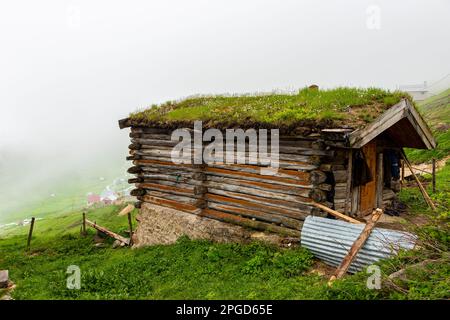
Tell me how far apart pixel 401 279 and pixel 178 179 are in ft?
28.2

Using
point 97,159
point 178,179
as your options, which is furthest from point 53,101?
point 178,179

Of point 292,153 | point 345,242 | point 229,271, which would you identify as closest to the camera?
point 345,242

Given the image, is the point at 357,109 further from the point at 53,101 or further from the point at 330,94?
the point at 53,101

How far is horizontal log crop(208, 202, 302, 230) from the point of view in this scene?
985cm

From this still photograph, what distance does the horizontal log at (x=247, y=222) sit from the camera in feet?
32.3

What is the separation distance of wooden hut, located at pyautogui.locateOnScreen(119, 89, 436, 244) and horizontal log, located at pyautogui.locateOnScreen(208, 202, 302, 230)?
0.09ft

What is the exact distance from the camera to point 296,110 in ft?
32.4

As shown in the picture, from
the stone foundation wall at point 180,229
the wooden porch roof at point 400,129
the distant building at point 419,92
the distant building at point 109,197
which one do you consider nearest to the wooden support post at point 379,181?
the wooden porch roof at point 400,129

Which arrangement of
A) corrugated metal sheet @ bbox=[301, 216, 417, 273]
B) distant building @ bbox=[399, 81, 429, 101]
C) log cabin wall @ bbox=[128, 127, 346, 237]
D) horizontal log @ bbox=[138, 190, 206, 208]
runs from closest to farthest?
corrugated metal sheet @ bbox=[301, 216, 417, 273], log cabin wall @ bbox=[128, 127, 346, 237], horizontal log @ bbox=[138, 190, 206, 208], distant building @ bbox=[399, 81, 429, 101]

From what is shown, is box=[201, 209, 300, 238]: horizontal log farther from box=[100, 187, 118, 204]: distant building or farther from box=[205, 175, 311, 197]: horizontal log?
box=[100, 187, 118, 204]: distant building

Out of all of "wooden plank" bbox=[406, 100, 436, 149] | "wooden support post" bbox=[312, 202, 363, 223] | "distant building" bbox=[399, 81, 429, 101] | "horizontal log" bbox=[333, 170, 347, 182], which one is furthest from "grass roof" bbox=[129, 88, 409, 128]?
"distant building" bbox=[399, 81, 429, 101]

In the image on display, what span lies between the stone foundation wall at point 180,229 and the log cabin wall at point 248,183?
19cm

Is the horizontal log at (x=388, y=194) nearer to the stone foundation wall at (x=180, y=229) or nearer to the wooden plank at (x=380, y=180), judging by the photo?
the wooden plank at (x=380, y=180)

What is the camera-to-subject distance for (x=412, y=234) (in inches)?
281
